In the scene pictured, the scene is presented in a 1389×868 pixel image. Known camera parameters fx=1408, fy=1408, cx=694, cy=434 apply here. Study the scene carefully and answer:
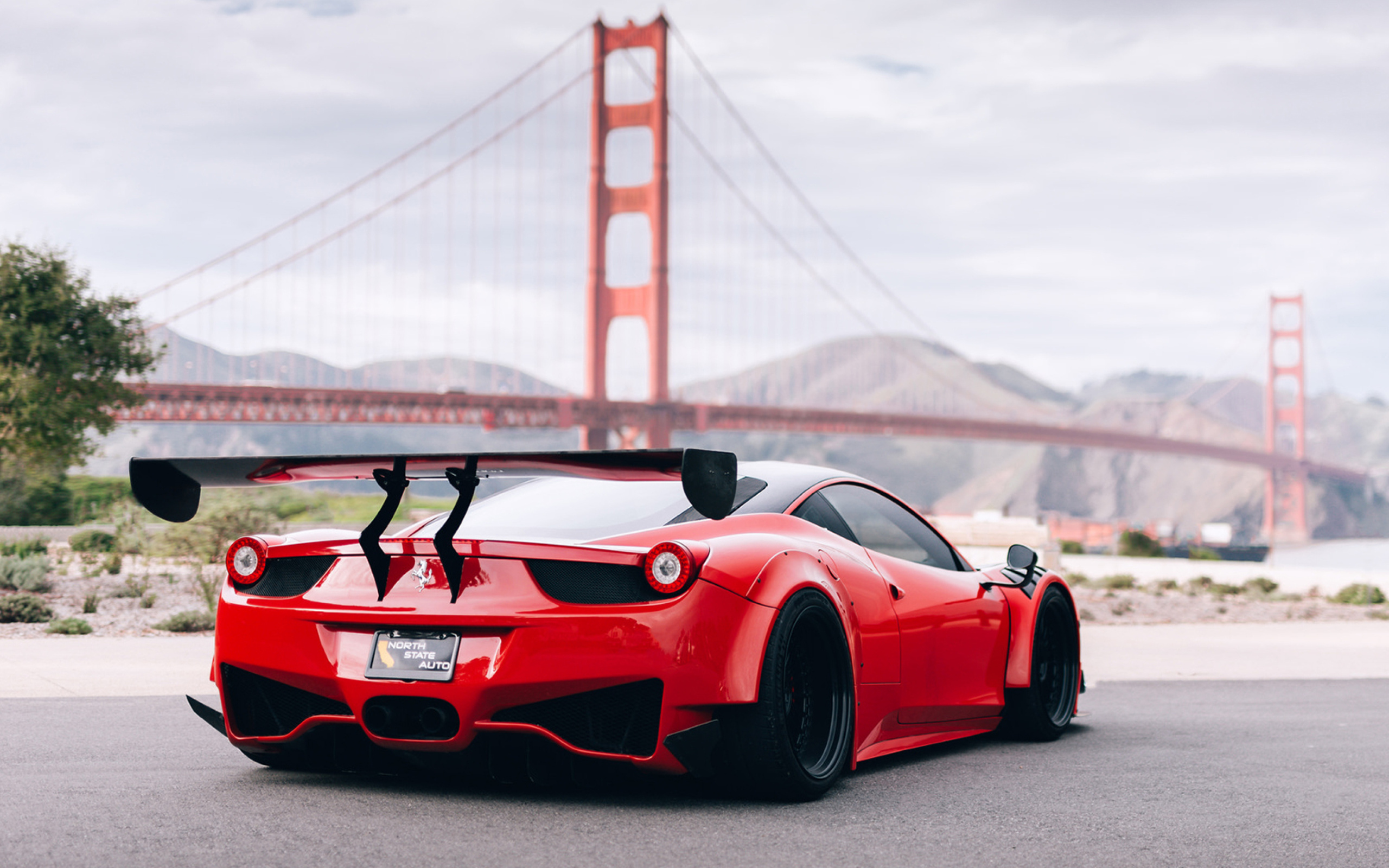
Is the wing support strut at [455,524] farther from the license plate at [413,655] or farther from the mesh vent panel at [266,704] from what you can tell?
the mesh vent panel at [266,704]

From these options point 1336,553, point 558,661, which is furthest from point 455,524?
point 1336,553

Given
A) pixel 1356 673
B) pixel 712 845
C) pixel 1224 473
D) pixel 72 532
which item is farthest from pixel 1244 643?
pixel 1224 473

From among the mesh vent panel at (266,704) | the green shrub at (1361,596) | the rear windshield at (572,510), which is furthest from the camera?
the green shrub at (1361,596)

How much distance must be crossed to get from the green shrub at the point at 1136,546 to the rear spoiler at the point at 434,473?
1500 inches

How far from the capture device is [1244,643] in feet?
41.3

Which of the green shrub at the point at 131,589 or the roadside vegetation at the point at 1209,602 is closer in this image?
the green shrub at the point at 131,589

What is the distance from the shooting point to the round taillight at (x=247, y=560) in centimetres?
434

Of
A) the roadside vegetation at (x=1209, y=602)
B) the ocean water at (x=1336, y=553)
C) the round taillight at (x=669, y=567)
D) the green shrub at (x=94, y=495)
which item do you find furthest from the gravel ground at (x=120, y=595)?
the ocean water at (x=1336, y=553)

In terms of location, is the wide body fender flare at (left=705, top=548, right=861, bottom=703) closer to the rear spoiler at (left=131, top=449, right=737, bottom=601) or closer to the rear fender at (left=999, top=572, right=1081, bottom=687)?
the rear spoiler at (left=131, top=449, right=737, bottom=601)

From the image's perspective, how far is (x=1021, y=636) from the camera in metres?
5.81

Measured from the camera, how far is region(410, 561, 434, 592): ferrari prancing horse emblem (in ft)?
13.3

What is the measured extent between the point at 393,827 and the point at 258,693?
0.81m

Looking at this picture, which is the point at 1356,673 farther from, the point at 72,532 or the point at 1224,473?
the point at 1224,473

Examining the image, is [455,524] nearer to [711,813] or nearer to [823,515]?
[711,813]
